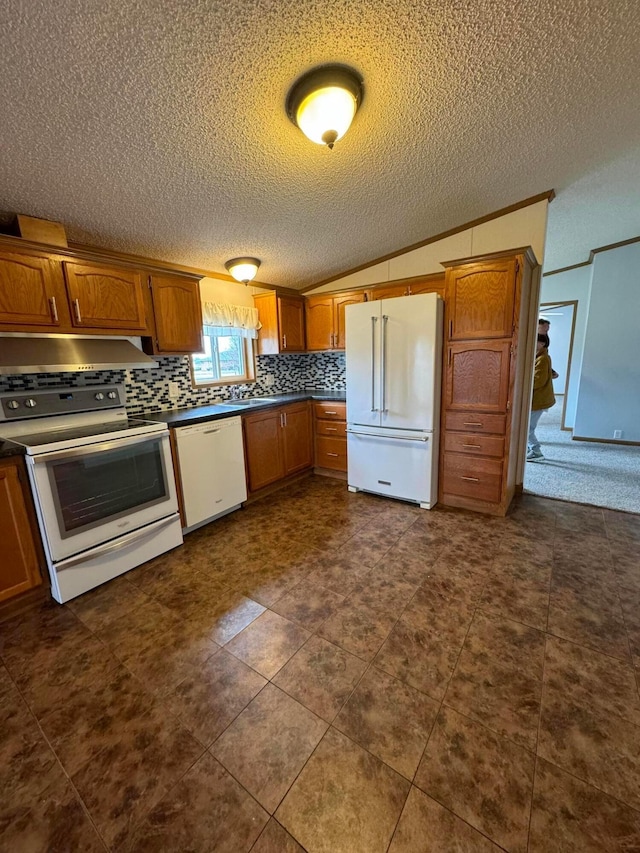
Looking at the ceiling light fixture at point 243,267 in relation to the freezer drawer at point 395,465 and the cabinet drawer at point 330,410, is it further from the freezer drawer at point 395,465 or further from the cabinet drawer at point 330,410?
the freezer drawer at point 395,465

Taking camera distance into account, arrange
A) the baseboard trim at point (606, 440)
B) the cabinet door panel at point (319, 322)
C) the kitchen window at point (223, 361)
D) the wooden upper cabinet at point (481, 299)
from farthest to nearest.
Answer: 1. the baseboard trim at point (606, 440)
2. the cabinet door panel at point (319, 322)
3. the kitchen window at point (223, 361)
4. the wooden upper cabinet at point (481, 299)

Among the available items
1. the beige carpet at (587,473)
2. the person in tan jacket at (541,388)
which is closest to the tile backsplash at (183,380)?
the person in tan jacket at (541,388)

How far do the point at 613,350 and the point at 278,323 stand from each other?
4488 mm

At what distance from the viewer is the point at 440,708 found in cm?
137

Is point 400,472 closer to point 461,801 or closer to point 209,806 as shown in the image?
point 461,801

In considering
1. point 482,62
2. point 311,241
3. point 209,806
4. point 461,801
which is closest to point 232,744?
point 209,806

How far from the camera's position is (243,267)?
3.16 m

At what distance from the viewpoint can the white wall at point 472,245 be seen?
2.88 m

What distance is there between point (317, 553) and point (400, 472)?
3.78 feet

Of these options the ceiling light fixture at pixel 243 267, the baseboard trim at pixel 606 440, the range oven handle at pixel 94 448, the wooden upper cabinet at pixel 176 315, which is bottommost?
the baseboard trim at pixel 606 440

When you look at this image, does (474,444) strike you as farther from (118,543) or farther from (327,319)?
(118,543)

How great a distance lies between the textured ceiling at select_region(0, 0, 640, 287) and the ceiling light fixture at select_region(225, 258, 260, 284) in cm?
28

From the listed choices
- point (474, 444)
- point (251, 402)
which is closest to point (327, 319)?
point (251, 402)

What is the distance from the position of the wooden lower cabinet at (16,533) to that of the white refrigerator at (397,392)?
8.29 feet
